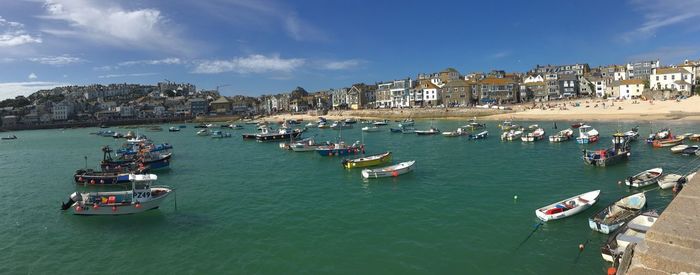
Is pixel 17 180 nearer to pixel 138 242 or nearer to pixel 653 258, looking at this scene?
pixel 138 242

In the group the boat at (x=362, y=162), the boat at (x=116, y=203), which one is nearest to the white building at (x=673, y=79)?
the boat at (x=362, y=162)

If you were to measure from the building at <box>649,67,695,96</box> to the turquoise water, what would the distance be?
74540 mm

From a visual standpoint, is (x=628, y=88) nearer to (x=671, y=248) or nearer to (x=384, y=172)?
(x=384, y=172)

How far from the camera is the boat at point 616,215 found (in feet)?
62.5

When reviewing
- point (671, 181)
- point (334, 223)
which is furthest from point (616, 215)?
point (334, 223)

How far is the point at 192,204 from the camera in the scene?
91.4ft

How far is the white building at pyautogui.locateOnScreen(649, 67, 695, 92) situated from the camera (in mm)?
98250

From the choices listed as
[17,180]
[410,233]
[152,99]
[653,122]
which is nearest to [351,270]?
[410,233]

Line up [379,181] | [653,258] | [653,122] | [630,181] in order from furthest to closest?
1. [653,122]
2. [379,181]
3. [630,181]
4. [653,258]

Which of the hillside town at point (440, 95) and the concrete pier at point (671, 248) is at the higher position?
the hillside town at point (440, 95)

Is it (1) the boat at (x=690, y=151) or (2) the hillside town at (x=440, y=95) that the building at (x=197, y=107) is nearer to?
(2) the hillside town at (x=440, y=95)

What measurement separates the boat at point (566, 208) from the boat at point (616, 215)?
45.0 inches

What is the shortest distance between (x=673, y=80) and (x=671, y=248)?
4408 inches

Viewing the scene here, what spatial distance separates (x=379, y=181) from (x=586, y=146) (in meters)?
28.3
